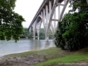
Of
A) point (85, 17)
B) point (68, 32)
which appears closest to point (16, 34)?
point (68, 32)

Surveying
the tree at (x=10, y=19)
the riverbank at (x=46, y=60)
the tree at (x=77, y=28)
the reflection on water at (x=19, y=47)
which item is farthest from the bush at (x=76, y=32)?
the reflection on water at (x=19, y=47)

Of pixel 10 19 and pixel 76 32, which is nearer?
pixel 10 19

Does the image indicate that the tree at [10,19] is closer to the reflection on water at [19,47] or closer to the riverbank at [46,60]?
the riverbank at [46,60]

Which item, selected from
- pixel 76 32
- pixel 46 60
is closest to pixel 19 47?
pixel 76 32

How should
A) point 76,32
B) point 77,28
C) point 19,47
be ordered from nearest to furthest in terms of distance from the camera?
point 77,28
point 76,32
point 19,47

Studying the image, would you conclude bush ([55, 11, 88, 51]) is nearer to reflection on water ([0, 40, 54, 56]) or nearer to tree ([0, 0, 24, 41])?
tree ([0, 0, 24, 41])

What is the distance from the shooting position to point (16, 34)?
1105cm

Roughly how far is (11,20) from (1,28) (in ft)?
5.36

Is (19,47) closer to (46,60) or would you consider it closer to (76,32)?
(76,32)

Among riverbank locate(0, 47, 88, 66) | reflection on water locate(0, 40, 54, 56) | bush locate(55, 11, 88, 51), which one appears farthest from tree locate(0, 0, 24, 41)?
reflection on water locate(0, 40, 54, 56)

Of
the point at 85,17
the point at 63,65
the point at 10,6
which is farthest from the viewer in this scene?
the point at 85,17

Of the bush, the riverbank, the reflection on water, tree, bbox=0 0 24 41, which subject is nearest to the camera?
the riverbank

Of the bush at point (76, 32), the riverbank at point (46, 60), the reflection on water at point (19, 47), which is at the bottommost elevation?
the reflection on water at point (19, 47)

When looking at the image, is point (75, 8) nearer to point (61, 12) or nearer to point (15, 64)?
point (15, 64)
